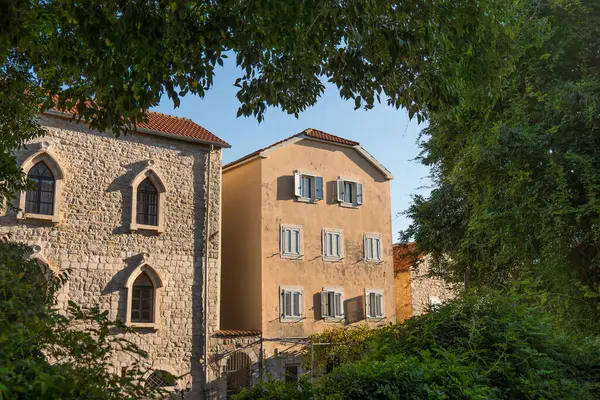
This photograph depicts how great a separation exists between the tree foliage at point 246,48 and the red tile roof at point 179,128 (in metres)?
15.4

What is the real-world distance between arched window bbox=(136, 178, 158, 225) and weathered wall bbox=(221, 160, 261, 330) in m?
4.49

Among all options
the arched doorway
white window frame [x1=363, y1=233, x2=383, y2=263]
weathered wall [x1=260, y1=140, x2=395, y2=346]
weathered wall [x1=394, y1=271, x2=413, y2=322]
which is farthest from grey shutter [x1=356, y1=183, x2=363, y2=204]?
the arched doorway

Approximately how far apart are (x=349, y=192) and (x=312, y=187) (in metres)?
2.13

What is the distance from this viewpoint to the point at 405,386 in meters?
6.26

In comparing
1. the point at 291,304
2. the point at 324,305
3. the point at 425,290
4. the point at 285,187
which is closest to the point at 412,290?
the point at 425,290

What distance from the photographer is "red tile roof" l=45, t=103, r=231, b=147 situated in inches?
984

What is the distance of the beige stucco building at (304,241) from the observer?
26375 mm

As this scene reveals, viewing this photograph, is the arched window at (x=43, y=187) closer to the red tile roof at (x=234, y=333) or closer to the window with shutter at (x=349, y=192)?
the red tile roof at (x=234, y=333)

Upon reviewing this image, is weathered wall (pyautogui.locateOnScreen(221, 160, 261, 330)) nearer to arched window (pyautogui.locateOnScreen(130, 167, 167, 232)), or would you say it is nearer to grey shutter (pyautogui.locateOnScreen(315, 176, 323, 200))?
grey shutter (pyautogui.locateOnScreen(315, 176, 323, 200))

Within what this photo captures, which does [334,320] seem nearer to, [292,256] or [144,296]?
[292,256]

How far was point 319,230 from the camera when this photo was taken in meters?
28.1

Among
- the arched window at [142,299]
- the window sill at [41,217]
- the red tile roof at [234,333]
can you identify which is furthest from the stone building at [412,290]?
the window sill at [41,217]

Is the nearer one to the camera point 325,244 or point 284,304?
point 284,304

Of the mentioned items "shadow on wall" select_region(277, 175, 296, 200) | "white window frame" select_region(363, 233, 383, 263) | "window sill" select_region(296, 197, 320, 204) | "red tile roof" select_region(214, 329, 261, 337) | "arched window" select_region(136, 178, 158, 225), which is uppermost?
"shadow on wall" select_region(277, 175, 296, 200)
